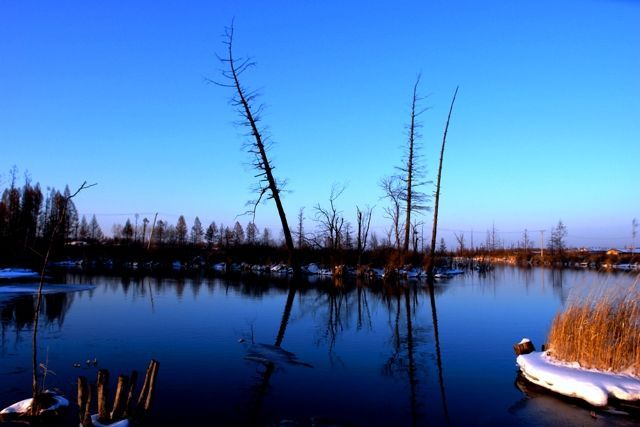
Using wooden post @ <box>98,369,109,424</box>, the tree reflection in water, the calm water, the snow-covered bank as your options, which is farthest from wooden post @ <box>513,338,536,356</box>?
the tree reflection in water

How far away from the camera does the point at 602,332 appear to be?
7332 millimetres

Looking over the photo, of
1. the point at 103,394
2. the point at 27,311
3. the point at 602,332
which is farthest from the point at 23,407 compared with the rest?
the point at 27,311

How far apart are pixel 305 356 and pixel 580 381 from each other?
4528 millimetres

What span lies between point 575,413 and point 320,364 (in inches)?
155

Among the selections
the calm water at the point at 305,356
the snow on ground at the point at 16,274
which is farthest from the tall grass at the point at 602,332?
the snow on ground at the point at 16,274

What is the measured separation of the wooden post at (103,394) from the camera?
491 centimetres

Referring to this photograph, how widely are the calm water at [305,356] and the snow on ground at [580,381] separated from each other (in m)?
0.19

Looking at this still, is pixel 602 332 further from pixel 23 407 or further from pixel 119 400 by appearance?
pixel 23 407

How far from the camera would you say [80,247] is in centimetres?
5312

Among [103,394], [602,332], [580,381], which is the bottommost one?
[580,381]

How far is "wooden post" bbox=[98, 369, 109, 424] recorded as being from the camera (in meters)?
4.91

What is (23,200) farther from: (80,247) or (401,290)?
(401,290)

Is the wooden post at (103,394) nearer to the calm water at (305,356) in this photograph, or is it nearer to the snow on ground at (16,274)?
the calm water at (305,356)

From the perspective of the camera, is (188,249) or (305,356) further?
(188,249)
